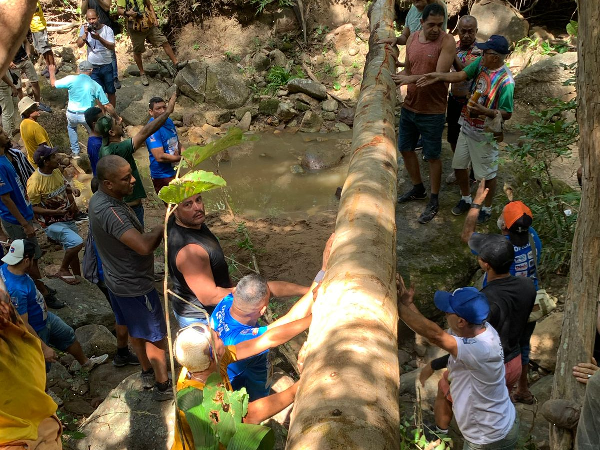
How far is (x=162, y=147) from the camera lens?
19.4 ft

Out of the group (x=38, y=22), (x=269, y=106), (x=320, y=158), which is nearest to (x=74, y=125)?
(x=38, y=22)

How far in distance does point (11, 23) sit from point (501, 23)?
11.2 metres

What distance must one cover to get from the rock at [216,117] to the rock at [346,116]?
7.35 feet

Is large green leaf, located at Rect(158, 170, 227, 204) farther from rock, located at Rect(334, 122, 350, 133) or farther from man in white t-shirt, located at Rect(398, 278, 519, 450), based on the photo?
rock, located at Rect(334, 122, 350, 133)

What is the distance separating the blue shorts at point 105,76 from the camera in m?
8.98

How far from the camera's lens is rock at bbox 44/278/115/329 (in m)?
5.47

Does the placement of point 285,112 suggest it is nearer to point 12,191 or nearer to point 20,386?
point 12,191

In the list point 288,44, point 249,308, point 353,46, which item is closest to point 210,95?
point 288,44

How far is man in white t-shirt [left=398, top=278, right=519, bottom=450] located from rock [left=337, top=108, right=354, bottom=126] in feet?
25.1

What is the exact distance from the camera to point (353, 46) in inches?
471

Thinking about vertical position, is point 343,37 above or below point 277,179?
above

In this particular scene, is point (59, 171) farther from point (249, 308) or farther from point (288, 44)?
point (288, 44)

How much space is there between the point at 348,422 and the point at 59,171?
4.86m

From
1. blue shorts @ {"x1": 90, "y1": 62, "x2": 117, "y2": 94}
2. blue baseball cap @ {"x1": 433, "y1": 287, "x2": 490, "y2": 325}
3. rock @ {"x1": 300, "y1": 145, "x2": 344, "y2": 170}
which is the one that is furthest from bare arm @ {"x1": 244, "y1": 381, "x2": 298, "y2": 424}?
blue shorts @ {"x1": 90, "y1": 62, "x2": 117, "y2": 94}
